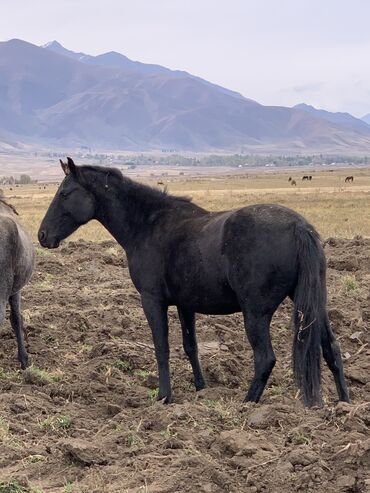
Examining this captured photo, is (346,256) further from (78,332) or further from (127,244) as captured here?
(127,244)

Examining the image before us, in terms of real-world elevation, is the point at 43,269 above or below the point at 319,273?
below

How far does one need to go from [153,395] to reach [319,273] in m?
2.26

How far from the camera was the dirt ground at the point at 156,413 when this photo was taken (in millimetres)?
4676

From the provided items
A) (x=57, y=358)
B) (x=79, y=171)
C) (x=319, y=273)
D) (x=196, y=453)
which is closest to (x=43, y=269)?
(x=57, y=358)

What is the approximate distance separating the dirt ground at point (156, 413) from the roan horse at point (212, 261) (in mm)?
466

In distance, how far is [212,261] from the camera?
6.85 meters

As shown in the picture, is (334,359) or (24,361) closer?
(334,359)

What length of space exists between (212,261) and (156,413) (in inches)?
62.7

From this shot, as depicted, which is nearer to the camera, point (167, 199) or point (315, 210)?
point (167, 199)

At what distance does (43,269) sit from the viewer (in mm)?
14188

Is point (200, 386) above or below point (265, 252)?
below

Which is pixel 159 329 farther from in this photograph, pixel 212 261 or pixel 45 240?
pixel 45 240

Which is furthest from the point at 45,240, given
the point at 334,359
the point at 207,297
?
the point at 334,359

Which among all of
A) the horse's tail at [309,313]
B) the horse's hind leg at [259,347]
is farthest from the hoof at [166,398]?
the horse's tail at [309,313]
